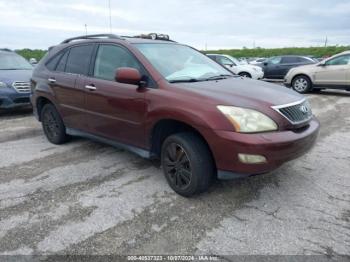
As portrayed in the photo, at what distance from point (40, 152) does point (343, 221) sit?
4251mm

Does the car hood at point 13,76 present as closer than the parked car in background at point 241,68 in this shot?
Yes

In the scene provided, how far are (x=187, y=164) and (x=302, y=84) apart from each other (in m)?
10.4

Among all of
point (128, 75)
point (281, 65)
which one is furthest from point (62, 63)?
point (281, 65)

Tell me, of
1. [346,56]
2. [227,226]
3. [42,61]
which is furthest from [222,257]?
[346,56]

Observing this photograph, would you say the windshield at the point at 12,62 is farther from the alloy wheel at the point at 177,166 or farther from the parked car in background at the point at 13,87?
the alloy wheel at the point at 177,166

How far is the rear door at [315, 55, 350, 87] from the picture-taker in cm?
1140

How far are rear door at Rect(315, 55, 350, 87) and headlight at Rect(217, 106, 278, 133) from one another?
9623mm

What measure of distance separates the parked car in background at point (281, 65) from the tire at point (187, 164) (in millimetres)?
14752

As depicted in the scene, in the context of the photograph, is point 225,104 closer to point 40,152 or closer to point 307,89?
point 40,152

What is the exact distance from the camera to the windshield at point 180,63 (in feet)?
12.8

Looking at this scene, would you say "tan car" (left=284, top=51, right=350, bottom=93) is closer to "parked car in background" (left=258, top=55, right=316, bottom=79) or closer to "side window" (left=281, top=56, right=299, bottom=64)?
"parked car in background" (left=258, top=55, right=316, bottom=79)

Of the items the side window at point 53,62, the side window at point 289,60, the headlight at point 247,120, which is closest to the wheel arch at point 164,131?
the headlight at point 247,120

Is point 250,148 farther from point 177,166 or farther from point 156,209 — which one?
point 156,209

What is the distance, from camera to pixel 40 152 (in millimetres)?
5258
